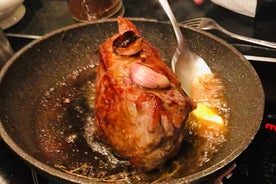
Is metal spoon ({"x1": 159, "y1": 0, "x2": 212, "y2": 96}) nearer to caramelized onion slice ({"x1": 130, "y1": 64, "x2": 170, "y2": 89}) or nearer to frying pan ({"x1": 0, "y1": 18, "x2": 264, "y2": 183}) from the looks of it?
frying pan ({"x1": 0, "y1": 18, "x2": 264, "y2": 183})

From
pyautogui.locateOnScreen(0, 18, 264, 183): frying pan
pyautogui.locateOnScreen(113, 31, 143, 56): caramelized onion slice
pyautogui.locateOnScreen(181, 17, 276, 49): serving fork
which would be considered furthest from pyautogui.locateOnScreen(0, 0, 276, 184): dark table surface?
pyautogui.locateOnScreen(113, 31, 143, 56): caramelized onion slice

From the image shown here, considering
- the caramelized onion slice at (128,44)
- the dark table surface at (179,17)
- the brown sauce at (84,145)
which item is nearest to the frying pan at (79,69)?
the brown sauce at (84,145)

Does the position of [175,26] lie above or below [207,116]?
above

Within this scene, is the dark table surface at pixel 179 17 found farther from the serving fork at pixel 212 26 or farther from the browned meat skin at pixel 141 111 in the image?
the browned meat skin at pixel 141 111

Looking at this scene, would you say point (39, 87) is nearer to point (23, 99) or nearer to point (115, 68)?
point (23, 99)

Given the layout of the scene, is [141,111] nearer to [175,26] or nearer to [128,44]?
[128,44]

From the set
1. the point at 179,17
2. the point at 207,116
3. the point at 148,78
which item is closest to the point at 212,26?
the point at 179,17
